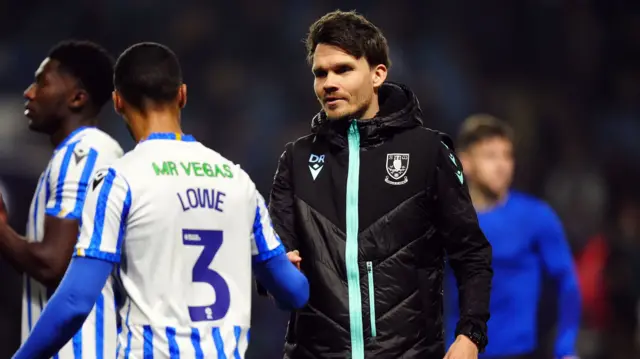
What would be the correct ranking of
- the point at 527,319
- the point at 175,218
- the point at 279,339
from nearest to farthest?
the point at 175,218 → the point at 527,319 → the point at 279,339

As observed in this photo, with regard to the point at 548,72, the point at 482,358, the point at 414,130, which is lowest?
the point at 482,358

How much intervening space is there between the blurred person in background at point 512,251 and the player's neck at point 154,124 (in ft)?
10.2

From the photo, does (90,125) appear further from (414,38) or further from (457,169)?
(414,38)

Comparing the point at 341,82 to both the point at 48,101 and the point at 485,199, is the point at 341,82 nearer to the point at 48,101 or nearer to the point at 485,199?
the point at 48,101

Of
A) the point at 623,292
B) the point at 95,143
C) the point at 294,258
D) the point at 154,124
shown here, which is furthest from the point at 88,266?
the point at 623,292

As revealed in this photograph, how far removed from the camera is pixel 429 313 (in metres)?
3.60

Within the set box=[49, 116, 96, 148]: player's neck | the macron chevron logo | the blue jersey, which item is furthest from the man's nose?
the blue jersey

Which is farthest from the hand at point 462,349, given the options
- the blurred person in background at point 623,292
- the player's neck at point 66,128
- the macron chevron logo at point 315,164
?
the blurred person in background at point 623,292

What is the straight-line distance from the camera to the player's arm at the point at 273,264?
11.1 feet

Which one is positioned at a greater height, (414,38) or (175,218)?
(414,38)

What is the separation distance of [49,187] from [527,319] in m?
2.93

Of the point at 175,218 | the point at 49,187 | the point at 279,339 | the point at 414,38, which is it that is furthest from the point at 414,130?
the point at 414,38

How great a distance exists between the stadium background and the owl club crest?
5958 mm

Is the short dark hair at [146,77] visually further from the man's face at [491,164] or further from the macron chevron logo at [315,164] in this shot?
the man's face at [491,164]
